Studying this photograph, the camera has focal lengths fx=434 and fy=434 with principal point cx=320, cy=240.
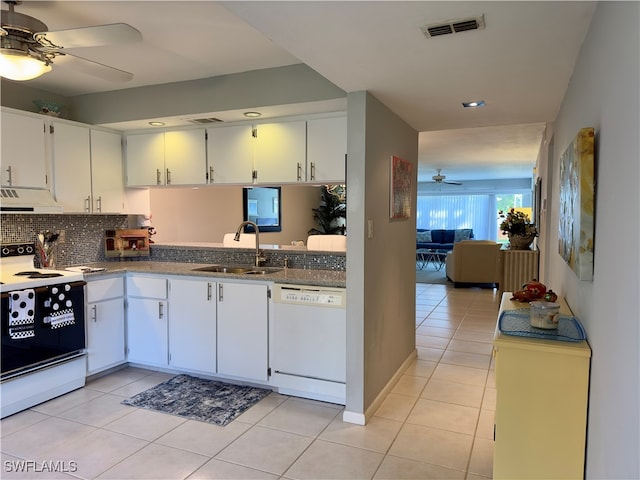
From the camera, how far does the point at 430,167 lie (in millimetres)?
9242

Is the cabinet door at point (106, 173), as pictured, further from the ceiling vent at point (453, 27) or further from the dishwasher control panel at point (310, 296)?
the ceiling vent at point (453, 27)

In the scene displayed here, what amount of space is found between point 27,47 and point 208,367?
238 cm

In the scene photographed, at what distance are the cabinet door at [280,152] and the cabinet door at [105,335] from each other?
160 cm

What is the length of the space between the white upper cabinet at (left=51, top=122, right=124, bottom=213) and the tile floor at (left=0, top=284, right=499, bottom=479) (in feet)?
4.92

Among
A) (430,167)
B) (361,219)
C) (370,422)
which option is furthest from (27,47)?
(430,167)

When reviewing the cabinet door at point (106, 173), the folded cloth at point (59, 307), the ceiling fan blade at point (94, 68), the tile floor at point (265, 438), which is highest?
the ceiling fan blade at point (94, 68)

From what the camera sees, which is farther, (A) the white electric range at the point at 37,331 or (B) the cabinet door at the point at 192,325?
(B) the cabinet door at the point at 192,325

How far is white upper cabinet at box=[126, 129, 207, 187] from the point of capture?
12.2 feet

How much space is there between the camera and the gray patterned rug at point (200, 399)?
2.87 metres

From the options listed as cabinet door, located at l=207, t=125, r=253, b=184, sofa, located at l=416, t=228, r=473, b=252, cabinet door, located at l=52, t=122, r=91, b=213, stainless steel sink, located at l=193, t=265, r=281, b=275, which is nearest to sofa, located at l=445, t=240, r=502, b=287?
sofa, located at l=416, t=228, r=473, b=252

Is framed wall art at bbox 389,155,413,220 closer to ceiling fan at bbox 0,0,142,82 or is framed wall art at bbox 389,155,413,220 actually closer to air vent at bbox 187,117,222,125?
air vent at bbox 187,117,222,125

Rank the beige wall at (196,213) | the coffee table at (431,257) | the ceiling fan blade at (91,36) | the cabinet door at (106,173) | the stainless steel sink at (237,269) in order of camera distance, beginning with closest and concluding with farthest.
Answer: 1. the ceiling fan blade at (91,36)
2. the stainless steel sink at (237,269)
3. the cabinet door at (106,173)
4. the beige wall at (196,213)
5. the coffee table at (431,257)

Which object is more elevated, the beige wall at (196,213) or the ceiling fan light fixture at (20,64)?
the ceiling fan light fixture at (20,64)

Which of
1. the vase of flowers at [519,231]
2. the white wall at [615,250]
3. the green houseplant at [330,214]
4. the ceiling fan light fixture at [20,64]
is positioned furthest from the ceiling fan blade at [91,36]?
the green houseplant at [330,214]
